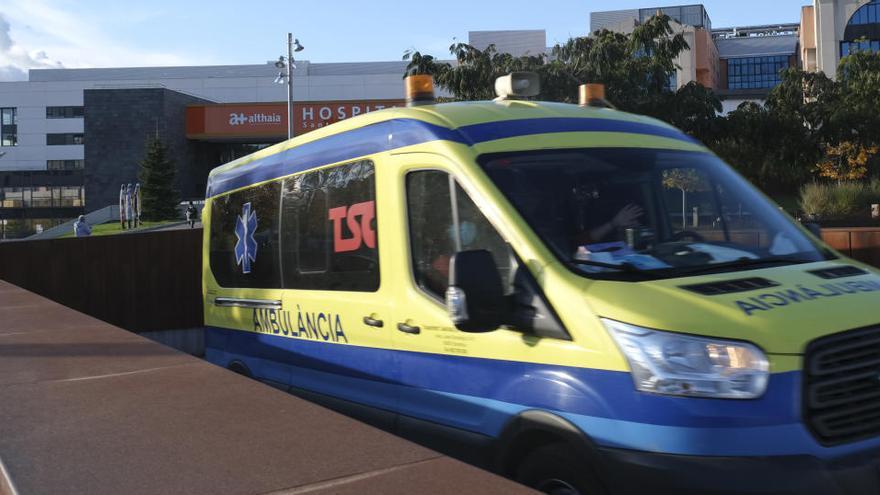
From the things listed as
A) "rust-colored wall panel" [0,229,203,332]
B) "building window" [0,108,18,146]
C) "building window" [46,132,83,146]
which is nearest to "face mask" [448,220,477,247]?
"rust-colored wall panel" [0,229,203,332]

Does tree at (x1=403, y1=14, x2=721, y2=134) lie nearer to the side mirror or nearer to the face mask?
the face mask

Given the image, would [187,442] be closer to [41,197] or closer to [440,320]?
[440,320]

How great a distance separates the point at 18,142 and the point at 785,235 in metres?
87.8

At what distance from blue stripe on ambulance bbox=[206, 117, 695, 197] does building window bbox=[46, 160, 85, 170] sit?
264 feet

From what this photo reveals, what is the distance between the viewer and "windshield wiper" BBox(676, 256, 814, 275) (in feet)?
12.3

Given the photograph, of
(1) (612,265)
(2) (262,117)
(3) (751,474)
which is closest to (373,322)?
(1) (612,265)

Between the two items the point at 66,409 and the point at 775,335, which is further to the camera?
the point at 66,409

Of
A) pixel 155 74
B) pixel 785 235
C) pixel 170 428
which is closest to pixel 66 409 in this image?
pixel 170 428

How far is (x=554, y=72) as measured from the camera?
25.1 metres

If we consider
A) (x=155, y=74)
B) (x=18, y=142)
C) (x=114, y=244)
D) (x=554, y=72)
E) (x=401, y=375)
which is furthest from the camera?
(x=155, y=74)

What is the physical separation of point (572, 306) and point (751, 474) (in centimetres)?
92

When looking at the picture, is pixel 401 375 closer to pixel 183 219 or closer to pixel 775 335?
pixel 775 335

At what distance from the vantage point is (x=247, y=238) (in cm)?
681

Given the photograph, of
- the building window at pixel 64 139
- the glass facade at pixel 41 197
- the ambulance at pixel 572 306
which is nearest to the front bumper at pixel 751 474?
the ambulance at pixel 572 306
